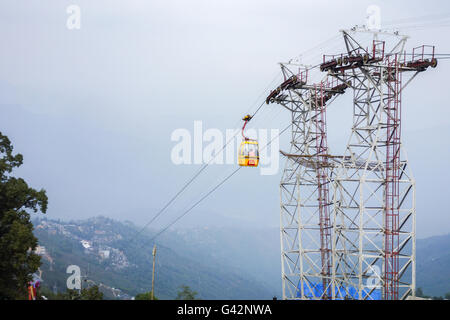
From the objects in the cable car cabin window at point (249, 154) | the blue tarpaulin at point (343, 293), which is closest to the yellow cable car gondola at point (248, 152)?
the cable car cabin window at point (249, 154)

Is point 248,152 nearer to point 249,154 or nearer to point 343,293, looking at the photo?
point 249,154

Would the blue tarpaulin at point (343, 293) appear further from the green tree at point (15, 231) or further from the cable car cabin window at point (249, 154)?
the green tree at point (15, 231)

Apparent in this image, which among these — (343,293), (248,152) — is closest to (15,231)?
(248,152)

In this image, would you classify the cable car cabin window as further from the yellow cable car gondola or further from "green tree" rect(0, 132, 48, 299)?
"green tree" rect(0, 132, 48, 299)

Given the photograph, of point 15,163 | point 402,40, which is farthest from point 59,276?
point 402,40
